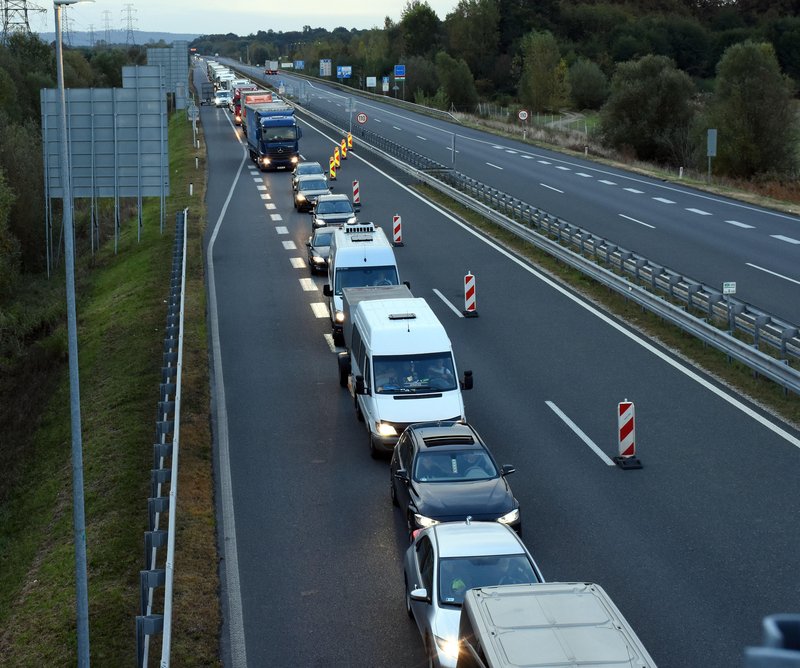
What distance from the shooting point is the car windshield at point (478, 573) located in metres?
11.1

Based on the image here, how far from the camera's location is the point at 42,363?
32.8m

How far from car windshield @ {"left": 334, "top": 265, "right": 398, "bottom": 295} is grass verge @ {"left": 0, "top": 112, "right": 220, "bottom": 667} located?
3.42m

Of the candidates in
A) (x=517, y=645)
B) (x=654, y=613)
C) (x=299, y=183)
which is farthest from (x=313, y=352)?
(x=299, y=183)

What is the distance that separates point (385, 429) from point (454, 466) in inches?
109

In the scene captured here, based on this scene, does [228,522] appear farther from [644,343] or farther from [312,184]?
[312,184]

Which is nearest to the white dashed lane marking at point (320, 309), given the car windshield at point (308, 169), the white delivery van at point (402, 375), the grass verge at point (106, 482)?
the grass verge at point (106, 482)

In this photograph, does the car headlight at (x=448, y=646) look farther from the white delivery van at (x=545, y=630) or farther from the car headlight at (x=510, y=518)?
the car headlight at (x=510, y=518)

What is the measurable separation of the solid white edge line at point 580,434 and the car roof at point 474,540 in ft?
17.0

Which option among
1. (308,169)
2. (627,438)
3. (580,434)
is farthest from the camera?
→ (308,169)

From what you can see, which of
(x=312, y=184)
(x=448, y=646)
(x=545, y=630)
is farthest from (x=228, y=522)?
(x=312, y=184)

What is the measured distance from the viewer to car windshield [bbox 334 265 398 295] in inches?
968

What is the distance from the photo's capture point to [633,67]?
7338 cm

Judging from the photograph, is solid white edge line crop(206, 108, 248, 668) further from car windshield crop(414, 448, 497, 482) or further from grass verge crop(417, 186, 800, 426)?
grass verge crop(417, 186, 800, 426)

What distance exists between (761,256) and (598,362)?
473 inches
